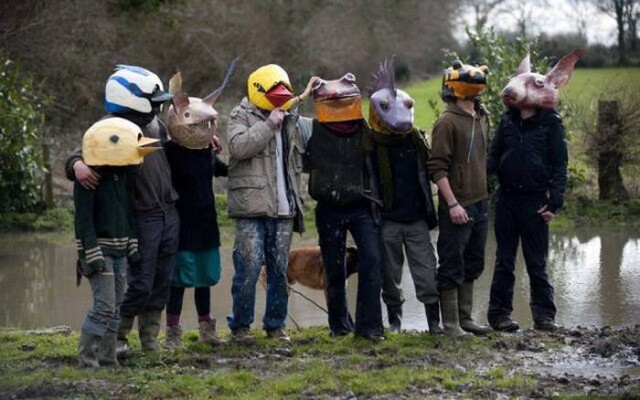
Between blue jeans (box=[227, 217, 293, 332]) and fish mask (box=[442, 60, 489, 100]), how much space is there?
1.61 meters

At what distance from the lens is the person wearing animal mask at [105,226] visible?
733 cm

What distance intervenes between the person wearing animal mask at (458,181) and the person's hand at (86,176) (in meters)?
2.52

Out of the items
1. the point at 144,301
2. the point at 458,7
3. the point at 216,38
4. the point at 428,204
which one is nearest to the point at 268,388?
the point at 144,301

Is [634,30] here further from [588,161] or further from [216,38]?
[216,38]

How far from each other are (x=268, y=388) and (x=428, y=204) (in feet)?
7.18

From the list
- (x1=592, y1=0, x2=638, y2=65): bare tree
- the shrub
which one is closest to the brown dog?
the shrub

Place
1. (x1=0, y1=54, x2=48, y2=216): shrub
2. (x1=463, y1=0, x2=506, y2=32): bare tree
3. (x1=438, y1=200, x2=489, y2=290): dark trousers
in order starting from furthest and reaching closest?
(x1=463, y1=0, x2=506, y2=32): bare tree
(x1=0, y1=54, x2=48, y2=216): shrub
(x1=438, y1=200, x2=489, y2=290): dark trousers

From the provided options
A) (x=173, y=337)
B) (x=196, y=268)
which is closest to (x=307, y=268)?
(x=196, y=268)

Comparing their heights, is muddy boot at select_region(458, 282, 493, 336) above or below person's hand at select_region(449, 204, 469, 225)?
below

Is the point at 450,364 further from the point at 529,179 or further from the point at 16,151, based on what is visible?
the point at 16,151

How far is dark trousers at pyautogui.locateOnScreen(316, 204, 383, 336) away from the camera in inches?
323

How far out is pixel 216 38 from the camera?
93.6 feet

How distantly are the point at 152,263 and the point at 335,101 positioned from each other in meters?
1.83

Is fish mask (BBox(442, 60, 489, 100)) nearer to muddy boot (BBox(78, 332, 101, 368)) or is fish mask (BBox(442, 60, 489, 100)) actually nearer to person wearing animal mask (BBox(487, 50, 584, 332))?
person wearing animal mask (BBox(487, 50, 584, 332))
